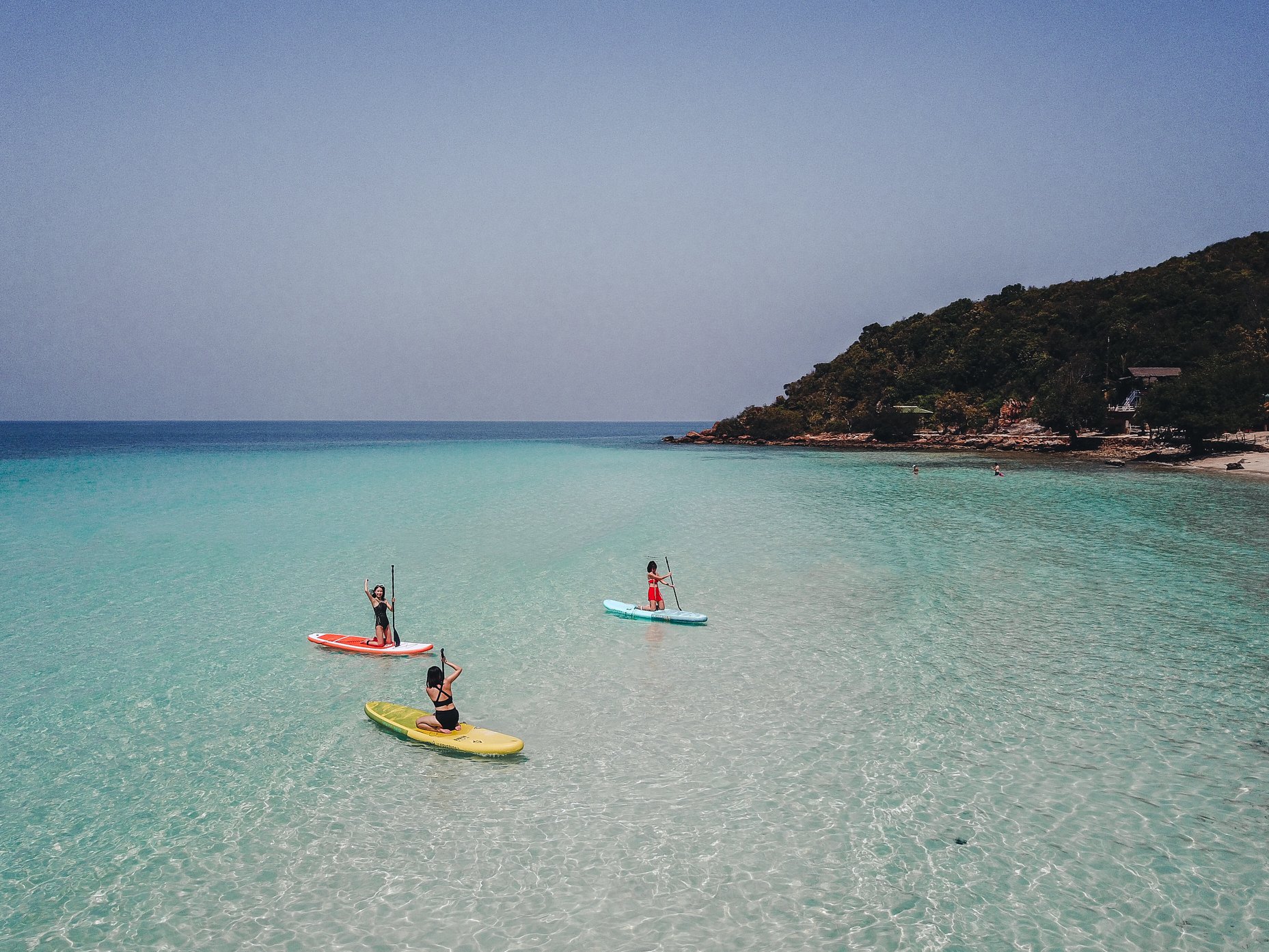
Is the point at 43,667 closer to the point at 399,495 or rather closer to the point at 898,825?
the point at 898,825

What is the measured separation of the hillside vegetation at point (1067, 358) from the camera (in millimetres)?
60906

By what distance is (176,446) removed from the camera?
124 metres

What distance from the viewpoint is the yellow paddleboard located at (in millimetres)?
10812

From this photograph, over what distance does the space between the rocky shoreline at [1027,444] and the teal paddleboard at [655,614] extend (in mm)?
52798

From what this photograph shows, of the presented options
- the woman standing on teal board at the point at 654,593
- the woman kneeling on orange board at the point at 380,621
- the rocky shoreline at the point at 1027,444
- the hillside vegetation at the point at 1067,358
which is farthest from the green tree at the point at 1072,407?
the woman kneeling on orange board at the point at 380,621

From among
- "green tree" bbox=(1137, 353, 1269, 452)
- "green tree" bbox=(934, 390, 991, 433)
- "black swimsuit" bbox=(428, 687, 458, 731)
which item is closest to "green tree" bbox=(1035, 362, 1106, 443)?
"green tree" bbox=(934, 390, 991, 433)

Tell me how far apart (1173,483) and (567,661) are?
4656 cm

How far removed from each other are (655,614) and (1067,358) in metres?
99.3

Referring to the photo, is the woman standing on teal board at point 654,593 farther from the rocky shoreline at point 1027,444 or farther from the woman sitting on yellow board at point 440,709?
the rocky shoreline at point 1027,444

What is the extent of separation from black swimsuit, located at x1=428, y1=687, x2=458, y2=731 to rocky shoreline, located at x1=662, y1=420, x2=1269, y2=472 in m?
60.3

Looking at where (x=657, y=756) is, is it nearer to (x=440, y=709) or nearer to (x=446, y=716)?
(x=446, y=716)

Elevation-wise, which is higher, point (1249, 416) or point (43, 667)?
point (1249, 416)

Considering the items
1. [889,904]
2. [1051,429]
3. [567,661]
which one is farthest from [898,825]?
[1051,429]

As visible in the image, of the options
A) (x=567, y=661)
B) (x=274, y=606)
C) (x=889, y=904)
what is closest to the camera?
(x=889, y=904)
